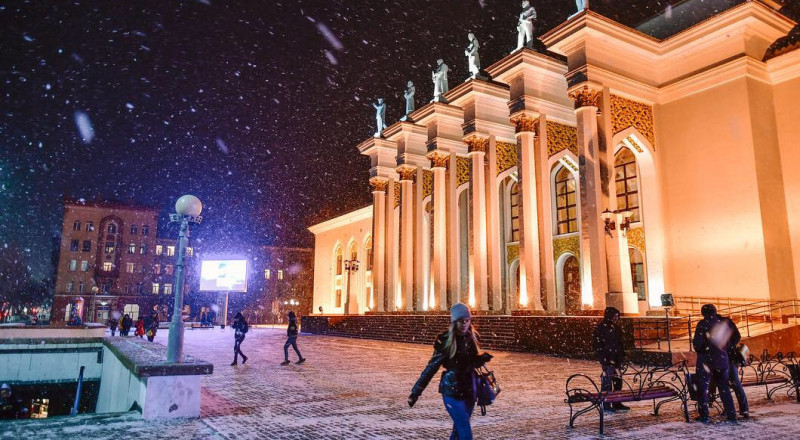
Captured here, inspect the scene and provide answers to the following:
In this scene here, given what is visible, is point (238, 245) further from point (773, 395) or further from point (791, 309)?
point (773, 395)

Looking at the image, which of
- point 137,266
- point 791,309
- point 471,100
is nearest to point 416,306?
point 471,100

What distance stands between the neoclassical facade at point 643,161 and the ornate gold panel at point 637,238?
55mm

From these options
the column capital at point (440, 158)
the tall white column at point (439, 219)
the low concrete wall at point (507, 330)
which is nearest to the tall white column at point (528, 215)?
the low concrete wall at point (507, 330)

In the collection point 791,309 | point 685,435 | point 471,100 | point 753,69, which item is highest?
point 471,100

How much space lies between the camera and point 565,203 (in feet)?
83.5

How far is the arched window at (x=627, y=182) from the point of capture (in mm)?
21641

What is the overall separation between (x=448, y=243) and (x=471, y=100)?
292 inches

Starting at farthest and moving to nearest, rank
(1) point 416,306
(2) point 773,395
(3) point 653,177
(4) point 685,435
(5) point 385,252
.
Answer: (5) point 385,252, (1) point 416,306, (3) point 653,177, (2) point 773,395, (4) point 685,435

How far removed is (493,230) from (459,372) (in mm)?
21256

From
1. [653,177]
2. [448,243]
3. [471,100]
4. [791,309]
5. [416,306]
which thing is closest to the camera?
[791,309]

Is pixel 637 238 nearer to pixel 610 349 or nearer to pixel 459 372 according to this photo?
pixel 610 349

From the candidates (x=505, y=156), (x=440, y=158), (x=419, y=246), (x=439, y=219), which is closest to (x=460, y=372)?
(x=505, y=156)

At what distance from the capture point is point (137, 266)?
6184 cm

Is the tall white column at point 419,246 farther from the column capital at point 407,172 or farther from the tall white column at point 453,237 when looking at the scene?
the tall white column at point 453,237
